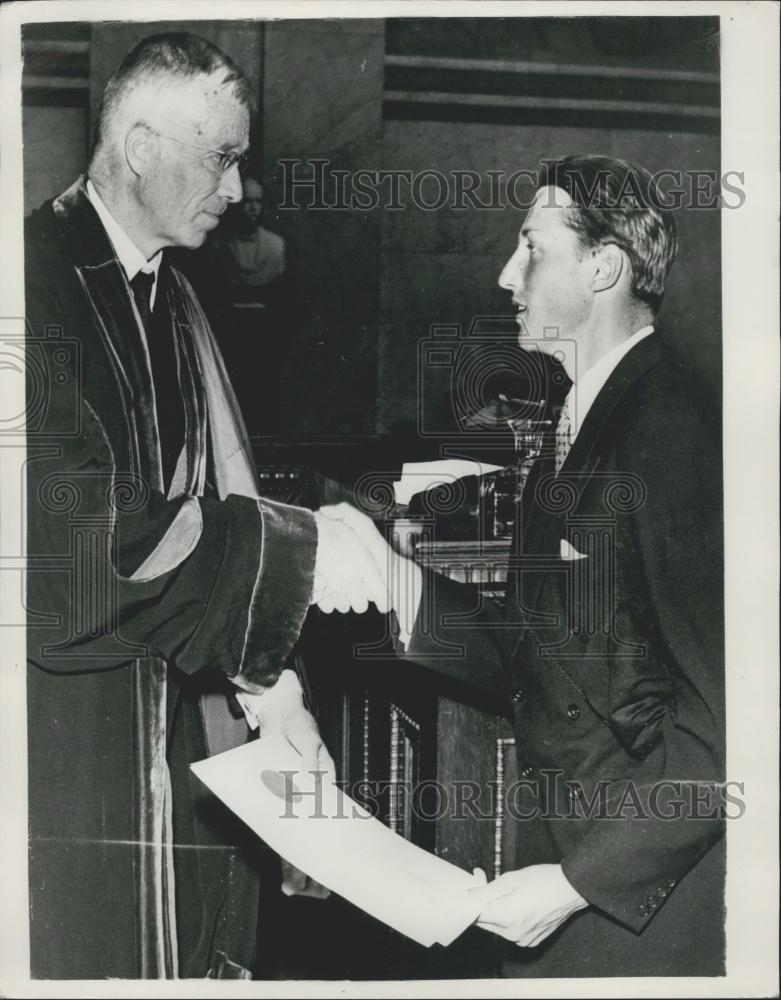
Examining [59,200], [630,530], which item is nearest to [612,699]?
[630,530]

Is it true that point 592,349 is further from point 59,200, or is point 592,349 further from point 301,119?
point 59,200

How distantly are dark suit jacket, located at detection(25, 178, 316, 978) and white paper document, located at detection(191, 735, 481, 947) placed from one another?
0.12 metres

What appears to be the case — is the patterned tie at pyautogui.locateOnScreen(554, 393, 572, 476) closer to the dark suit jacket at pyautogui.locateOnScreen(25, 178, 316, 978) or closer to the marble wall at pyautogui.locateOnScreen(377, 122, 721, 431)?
the marble wall at pyautogui.locateOnScreen(377, 122, 721, 431)

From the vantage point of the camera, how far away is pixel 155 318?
2207mm

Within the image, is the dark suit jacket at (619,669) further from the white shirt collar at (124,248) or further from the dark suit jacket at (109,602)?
the white shirt collar at (124,248)

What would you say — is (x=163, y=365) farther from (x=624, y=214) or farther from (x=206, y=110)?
(x=624, y=214)

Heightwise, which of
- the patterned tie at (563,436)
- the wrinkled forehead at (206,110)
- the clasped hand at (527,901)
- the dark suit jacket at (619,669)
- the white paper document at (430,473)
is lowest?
the clasped hand at (527,901)

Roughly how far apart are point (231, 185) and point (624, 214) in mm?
784

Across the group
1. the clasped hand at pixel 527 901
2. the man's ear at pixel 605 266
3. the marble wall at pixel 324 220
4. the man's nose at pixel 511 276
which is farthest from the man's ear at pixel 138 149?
the clasped hand at pixel 527 901

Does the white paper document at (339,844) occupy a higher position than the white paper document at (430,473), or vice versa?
the white paper document at (430,473)

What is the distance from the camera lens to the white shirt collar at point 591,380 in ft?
7.23

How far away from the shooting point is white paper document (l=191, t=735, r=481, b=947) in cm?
215

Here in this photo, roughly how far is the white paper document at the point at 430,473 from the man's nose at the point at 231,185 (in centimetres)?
63

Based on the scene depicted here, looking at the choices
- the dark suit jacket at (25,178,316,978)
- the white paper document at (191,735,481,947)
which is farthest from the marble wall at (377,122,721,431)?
the white paper document at (191,735,481,947)
